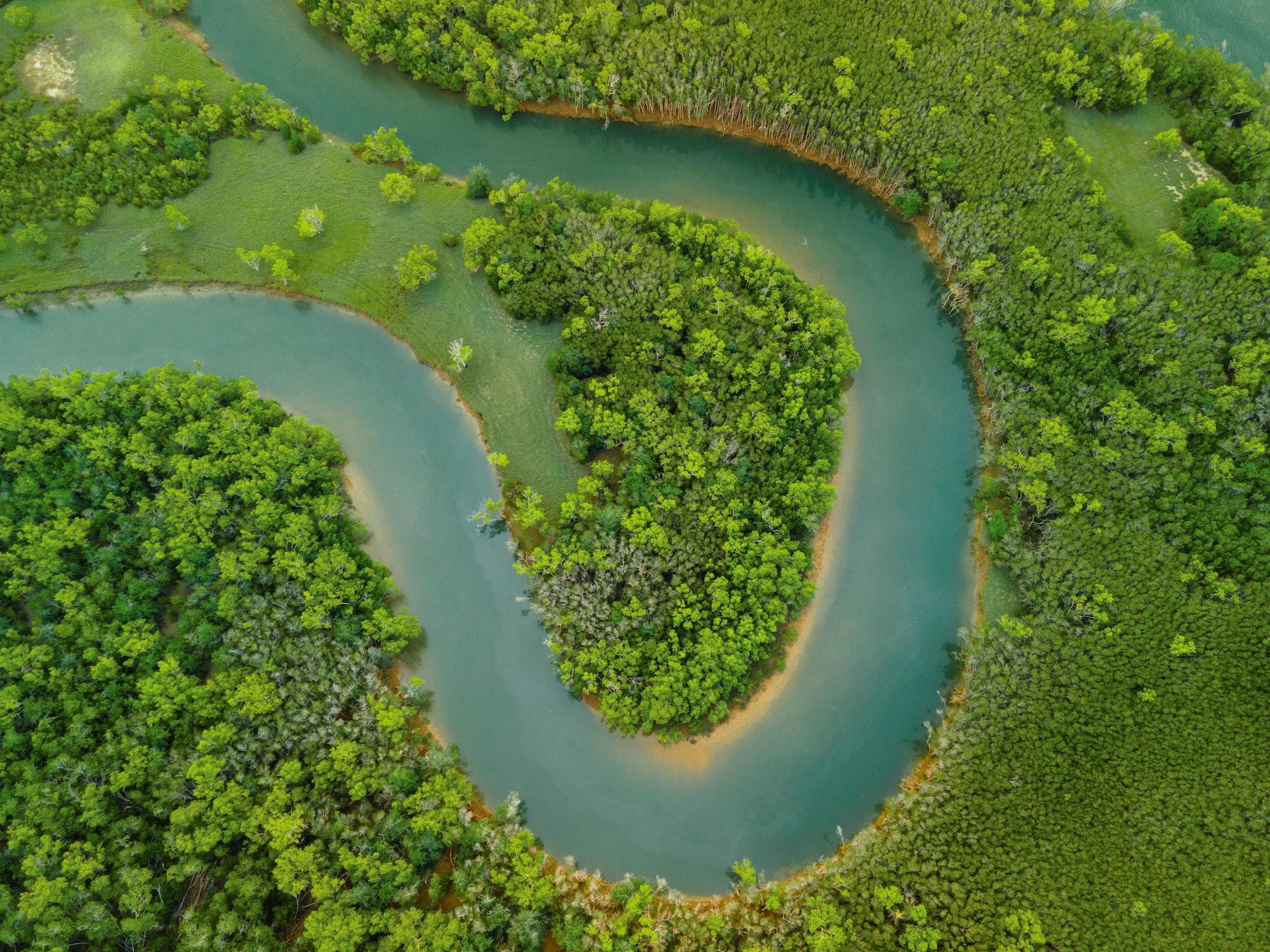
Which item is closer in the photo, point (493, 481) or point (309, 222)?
point (493, 481)

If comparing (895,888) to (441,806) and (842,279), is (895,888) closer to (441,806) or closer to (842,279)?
(441,806)

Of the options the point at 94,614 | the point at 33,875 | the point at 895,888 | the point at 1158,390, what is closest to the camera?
the point at 33,875

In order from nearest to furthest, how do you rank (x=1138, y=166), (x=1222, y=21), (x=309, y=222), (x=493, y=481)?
(x=493, y=481) < (x=309, y=222) < (x=1138, y=166) < (x=1222, y=21)

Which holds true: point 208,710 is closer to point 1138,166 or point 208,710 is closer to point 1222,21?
point 1138,166

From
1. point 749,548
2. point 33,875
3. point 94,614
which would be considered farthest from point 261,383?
point 749,548

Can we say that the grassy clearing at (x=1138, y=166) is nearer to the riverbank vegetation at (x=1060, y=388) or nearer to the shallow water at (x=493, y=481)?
the riverbank vegetation at (x=1060, y=388)

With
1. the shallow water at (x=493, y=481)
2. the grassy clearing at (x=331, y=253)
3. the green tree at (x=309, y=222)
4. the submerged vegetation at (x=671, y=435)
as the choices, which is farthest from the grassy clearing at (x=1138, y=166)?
the green tree at (x=309, y=222)

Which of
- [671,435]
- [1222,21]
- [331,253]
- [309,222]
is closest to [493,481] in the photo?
[671,435]
